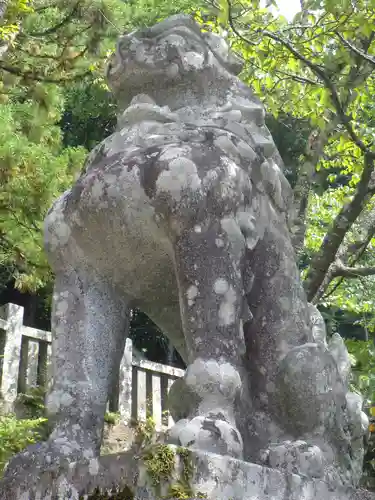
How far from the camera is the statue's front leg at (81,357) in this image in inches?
63.4

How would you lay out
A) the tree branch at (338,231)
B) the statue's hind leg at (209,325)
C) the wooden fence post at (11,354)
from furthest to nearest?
the wooden fence post at (11,354) < the tree branch at (338,231) < the statue's hind leg at (209,325)

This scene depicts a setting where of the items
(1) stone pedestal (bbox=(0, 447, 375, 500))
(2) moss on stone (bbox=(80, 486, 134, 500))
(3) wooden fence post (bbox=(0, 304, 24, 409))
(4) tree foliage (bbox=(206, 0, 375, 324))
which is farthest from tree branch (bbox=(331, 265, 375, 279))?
(2) moss on stone (bbox=(80, 486, 134, 500))

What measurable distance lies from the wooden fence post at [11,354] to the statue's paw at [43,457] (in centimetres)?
393

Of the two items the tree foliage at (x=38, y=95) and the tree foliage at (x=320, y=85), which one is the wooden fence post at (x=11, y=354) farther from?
the tree foliage at (x=320, y=85)

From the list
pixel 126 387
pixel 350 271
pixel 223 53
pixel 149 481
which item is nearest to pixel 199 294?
pixel 149 481

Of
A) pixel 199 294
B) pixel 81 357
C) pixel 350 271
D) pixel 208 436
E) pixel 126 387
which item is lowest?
pixel 208 436

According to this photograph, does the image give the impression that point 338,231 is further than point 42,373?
No

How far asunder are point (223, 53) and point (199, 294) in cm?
89

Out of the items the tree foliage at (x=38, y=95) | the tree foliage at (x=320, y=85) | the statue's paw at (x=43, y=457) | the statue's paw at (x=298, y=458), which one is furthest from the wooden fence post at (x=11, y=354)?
the statue's paw at (x=298, y=458)

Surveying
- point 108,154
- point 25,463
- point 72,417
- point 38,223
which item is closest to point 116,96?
point 108,154

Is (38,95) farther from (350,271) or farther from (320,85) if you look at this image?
(350,271)

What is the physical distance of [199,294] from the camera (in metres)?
1.61

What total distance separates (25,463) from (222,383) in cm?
45

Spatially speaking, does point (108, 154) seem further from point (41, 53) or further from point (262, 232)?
point (41, 53)
